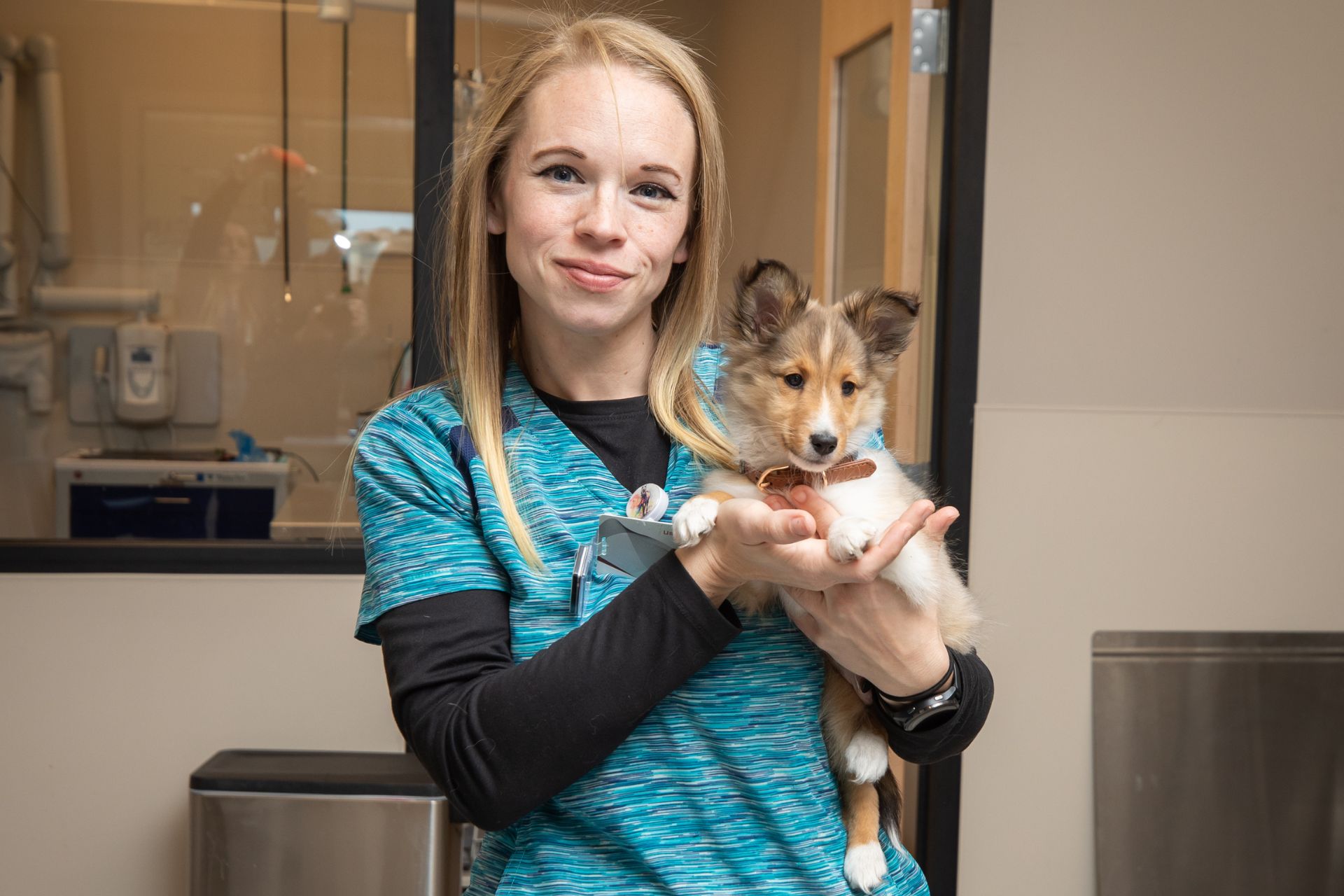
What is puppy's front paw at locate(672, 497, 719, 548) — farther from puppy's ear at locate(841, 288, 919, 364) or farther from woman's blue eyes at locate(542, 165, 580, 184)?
puppy's ear at locate(841, 288, 919, 364)

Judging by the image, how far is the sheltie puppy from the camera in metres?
1.43

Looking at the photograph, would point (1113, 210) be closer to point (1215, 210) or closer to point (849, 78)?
point (1215, 210)

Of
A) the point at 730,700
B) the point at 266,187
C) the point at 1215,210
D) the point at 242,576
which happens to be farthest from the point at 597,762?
the point at 266,187

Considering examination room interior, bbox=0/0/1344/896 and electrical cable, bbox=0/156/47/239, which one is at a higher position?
electrical cable, bbox=0/156/47/239

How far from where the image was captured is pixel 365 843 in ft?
8.89

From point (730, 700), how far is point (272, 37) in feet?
14.5

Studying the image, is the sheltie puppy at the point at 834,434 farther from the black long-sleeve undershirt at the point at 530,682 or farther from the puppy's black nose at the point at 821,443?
the black long-sleeve undershirt at the point at 530,682

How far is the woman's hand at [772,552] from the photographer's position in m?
1.06

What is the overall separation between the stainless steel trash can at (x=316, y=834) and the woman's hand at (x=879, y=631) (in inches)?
69.8

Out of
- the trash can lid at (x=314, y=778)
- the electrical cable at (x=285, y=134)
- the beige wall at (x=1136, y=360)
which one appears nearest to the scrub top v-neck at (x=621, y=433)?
the trash can lid at (x=314, y=778)

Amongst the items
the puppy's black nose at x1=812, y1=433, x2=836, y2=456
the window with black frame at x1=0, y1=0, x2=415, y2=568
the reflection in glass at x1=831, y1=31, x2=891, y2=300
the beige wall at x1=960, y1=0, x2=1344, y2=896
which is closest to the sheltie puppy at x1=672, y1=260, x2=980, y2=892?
the puppy's black nose at x1=812, y1=433, x2=836, y2=456

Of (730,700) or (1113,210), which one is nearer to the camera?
(730,700)

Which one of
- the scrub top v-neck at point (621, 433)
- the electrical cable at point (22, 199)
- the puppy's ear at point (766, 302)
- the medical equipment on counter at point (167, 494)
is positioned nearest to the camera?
the scrub top v-neck at point (621, 433)

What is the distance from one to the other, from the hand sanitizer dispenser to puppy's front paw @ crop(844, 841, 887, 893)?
12.2ft
